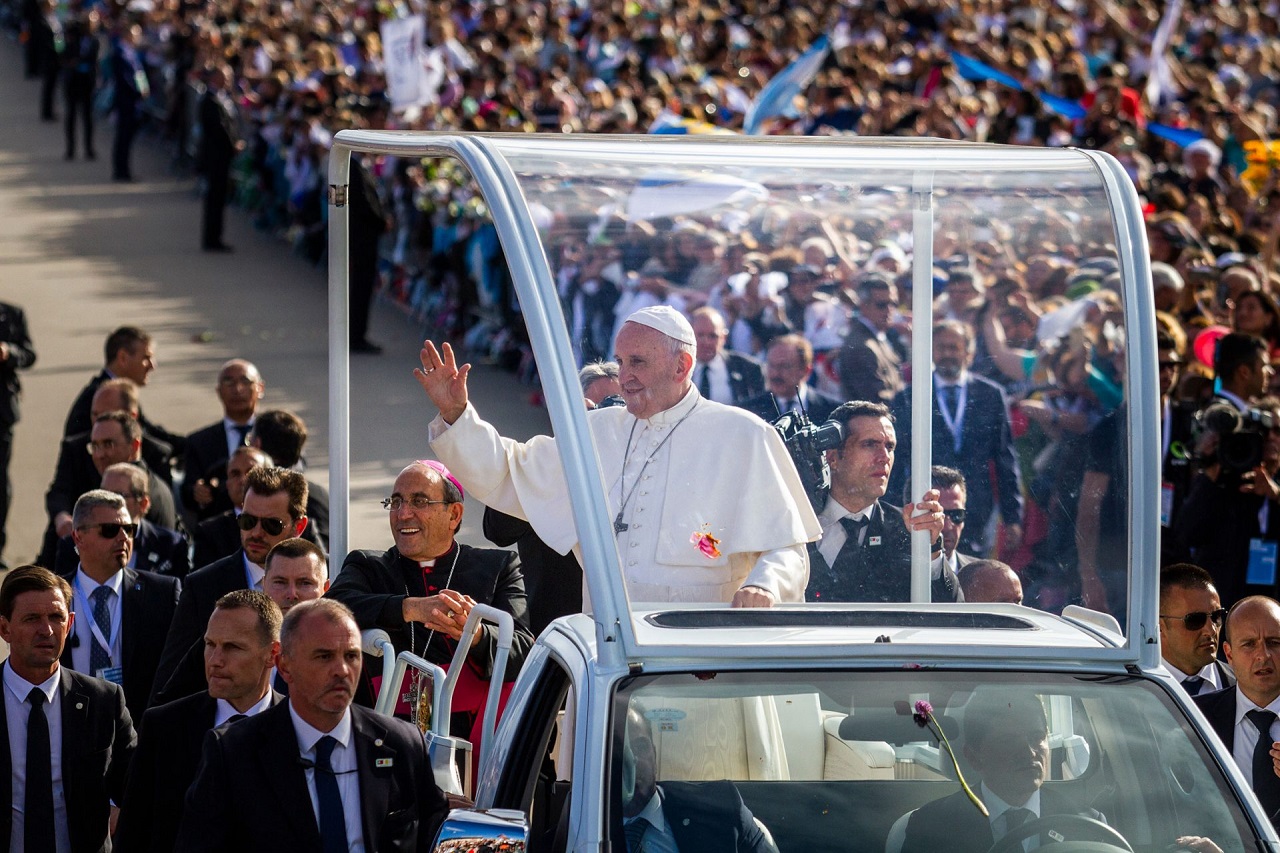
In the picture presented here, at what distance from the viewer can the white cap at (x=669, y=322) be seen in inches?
201

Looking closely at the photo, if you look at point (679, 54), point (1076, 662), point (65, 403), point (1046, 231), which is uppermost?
point (679, 54)

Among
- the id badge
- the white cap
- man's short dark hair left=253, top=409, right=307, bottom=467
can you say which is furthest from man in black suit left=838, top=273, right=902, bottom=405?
man's short dark hair left=253, top=409, right=307, bottom=467

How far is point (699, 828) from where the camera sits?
13.7 ft

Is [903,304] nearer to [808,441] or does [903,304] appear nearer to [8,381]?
[808,441]

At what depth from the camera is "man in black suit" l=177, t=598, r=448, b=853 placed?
4930 millimetres

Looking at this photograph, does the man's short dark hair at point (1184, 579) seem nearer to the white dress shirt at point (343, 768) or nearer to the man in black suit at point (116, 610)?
the white dress shirt at point (343, 768)

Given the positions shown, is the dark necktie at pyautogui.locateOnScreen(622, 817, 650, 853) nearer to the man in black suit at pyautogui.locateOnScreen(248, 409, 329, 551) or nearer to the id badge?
the man in black suit at pyautogui.locateOnScreen(248, 409, 329, 551)

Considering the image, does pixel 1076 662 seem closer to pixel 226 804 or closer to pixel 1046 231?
pixel 1046 231

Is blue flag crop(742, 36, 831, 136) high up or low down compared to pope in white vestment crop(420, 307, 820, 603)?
up

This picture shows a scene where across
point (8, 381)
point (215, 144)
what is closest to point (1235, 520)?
point (8, 381)

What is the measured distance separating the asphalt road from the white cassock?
87.8 inches

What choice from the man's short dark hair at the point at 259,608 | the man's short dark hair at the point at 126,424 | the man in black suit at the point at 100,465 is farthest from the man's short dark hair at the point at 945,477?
the man's short dark hair at the point at 126,424

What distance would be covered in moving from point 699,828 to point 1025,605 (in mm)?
1242

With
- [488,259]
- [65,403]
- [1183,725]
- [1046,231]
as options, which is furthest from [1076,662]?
[65,403]
